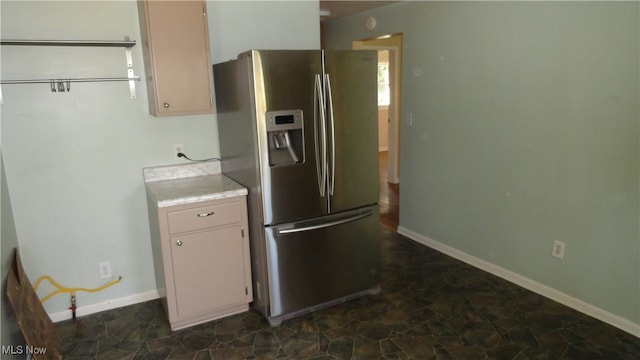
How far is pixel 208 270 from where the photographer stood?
2.69m

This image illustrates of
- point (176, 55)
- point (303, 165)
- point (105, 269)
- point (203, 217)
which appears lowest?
point (105, 269)

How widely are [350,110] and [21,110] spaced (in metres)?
1.93

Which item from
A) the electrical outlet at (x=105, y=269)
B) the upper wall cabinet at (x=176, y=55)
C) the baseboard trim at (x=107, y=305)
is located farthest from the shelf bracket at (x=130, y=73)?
the baseboard trim at (x=107, y=305)

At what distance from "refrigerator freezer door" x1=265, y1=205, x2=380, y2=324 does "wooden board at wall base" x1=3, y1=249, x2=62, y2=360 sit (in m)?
1.20

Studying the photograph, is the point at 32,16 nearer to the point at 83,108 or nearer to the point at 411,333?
the point at 83,108

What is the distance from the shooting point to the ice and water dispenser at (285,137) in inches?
99.0

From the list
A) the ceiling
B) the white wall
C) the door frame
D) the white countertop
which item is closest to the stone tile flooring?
the white wall

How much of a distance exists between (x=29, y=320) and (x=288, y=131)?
164 centimetres

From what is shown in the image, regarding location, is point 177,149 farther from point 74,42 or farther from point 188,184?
point 74,42

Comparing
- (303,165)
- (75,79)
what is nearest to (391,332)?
(303,165)

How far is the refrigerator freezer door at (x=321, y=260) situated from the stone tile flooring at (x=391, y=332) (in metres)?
0.11

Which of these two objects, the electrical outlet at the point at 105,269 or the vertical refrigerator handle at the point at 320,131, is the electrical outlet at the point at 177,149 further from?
the vertical refrigerator handle at the point at 320,131

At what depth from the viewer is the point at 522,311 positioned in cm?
280

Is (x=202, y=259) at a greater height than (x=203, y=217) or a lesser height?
lesser
